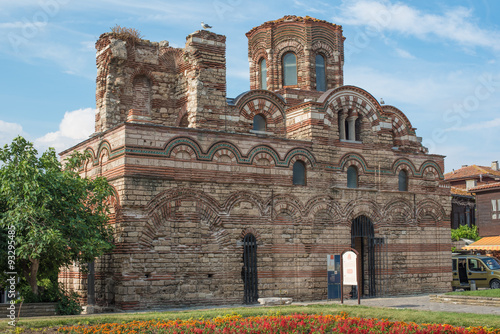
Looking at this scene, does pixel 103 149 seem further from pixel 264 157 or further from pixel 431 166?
pixel 431 166

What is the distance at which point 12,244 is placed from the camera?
14.5m

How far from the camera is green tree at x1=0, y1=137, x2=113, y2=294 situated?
47.3 ft

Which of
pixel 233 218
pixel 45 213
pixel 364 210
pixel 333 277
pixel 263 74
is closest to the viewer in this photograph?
pixel 45 213

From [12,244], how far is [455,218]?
114ft

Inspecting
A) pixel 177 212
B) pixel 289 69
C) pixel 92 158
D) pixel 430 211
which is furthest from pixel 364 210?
pixel 92 158

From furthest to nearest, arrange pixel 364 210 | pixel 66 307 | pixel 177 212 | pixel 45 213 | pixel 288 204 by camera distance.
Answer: pixel 364 210 < pixel 288 204 < pixel 177 212 < pixel 66 307 < pixel 45 213

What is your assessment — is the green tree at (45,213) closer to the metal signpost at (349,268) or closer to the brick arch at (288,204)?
the brick arch at (288,204)

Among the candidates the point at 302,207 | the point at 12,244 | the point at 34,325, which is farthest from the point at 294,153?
the point at 34,325

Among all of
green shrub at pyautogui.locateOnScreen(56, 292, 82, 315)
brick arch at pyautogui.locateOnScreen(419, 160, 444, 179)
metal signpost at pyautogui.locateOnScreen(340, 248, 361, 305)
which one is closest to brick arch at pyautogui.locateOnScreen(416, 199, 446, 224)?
brick arch at pyautogui.locateOnScreen(419, 160, 444, 179)

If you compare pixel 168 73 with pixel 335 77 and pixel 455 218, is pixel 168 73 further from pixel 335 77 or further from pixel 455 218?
pixel 455 218

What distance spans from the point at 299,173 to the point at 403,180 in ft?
16.6

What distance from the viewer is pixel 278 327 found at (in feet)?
36.0

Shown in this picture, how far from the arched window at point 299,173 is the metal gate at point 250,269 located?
2716 millimetres

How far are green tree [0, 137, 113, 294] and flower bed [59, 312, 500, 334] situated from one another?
4.00 m
